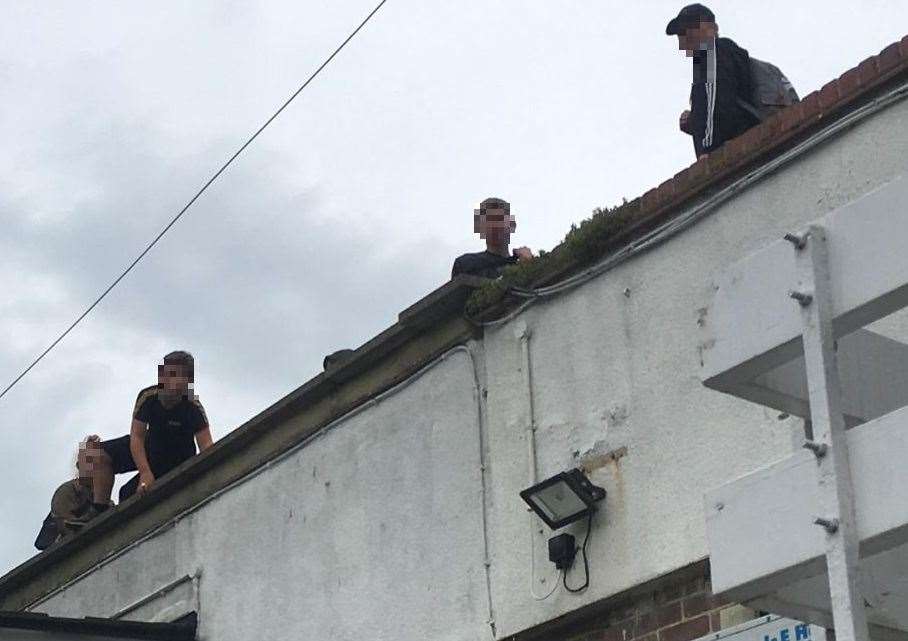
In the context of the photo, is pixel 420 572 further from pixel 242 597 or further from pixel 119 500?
pixel 119 500

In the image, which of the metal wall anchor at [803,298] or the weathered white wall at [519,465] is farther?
the weathered white wall at [519,465]

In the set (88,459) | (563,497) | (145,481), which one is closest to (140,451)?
(145,481)

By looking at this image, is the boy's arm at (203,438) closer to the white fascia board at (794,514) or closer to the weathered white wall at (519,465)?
the weathered white wall at (519,465)

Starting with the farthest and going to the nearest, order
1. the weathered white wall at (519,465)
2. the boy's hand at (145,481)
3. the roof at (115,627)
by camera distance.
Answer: the boy's hand at (145,481)
the roof at (115,627)
the weathered white wall at (519,465)

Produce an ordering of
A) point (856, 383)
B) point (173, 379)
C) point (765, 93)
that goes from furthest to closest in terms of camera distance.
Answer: point (173, 379)
point (765, 93)
point (856, 383)

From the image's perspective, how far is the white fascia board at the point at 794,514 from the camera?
4793 mm

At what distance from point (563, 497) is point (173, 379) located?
15.2 ft

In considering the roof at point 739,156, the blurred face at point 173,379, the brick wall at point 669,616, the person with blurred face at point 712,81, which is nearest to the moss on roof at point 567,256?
the roof at point 739,156

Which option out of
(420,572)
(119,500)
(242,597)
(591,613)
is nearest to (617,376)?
(591,613)

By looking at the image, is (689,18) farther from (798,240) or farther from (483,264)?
(798,240)

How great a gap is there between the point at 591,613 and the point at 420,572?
1.57 metres

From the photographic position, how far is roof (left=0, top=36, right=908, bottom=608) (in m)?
8.45

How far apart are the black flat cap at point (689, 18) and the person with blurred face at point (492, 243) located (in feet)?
5.47

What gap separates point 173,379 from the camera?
13133 millimetres
